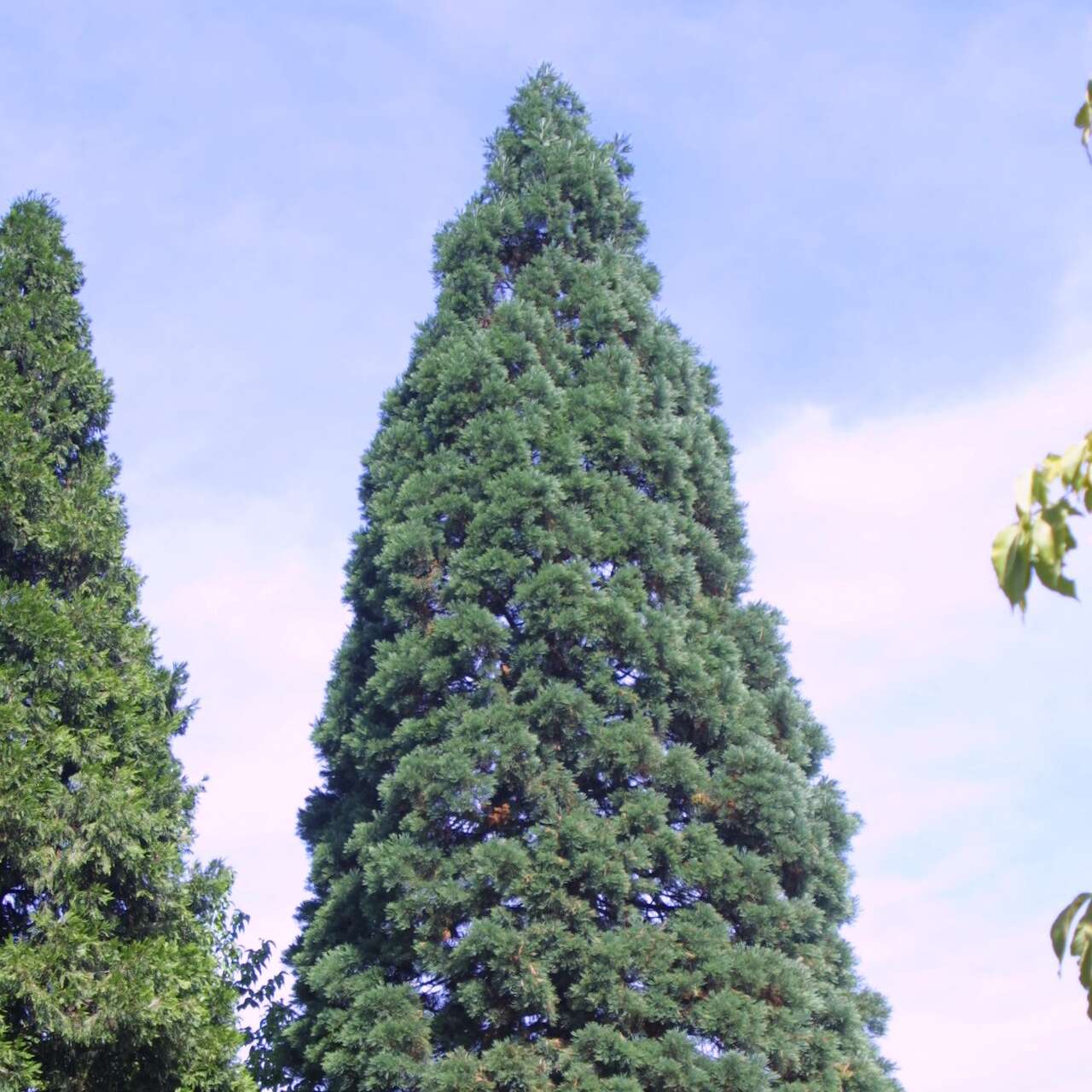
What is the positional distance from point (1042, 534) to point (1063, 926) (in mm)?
701

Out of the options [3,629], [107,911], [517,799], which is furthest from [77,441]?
[517,799]

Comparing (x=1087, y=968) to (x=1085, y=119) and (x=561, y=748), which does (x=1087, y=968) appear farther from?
Answer: (x=561, y=748)

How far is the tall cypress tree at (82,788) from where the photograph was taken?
7.26 metres

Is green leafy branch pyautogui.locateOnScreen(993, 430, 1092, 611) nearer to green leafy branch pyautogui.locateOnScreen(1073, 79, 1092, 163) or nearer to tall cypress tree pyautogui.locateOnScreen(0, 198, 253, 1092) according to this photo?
green leafy branch pyautogui.locateOnScreen(1073, 79, 1092, 163)

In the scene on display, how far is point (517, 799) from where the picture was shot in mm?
7770

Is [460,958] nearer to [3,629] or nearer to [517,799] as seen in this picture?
[517,799]

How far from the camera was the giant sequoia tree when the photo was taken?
7.19 m

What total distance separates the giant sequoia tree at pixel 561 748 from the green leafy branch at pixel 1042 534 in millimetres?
5495

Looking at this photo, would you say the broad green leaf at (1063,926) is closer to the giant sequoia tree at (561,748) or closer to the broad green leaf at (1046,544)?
the broad green leaf at (1046,544)

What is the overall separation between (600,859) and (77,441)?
5.16 metres

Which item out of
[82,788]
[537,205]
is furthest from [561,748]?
[537,205]

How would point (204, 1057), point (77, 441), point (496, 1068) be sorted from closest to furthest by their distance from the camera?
point (496, 1068)
point (204, 1057)
point (77, 441)

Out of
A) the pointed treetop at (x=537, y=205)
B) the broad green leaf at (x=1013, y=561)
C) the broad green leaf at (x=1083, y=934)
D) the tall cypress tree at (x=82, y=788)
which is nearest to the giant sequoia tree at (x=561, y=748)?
the pointed treetop at (x=537, y=205)

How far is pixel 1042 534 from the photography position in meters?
2.04
